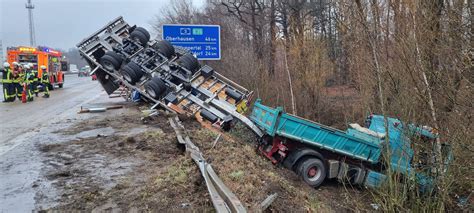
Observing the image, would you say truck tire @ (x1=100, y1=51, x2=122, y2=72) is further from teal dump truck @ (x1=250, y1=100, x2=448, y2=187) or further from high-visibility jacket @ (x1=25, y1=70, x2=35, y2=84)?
high-visibility jacket @ (x1=25, y1=70, x2=35, y2=84)

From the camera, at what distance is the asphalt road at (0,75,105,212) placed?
451 cm

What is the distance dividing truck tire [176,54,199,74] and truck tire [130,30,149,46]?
1390 mm

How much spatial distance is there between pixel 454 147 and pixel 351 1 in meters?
3.23

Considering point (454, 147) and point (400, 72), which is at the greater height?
point (400, 72)

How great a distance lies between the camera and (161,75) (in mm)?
11758

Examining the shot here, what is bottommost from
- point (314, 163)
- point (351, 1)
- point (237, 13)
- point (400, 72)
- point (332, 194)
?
point (332, 194)

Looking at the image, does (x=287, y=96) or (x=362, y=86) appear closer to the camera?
(x=362, y=86)

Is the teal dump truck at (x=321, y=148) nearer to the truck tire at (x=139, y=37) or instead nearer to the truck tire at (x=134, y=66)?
the truck tire at (x=134, y=66)

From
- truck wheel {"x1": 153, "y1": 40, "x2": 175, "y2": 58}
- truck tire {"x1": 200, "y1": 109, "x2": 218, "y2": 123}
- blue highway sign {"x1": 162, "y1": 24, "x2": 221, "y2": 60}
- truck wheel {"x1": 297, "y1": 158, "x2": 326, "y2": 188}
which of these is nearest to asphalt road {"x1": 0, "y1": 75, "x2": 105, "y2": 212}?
truck wheel {"x1": 153, "y1": 40, "x2": 175, "y2": 58}

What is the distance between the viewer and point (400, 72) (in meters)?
6.44

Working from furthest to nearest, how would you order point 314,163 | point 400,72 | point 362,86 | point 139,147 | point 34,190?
1. point 362,86
2. point 314,163
3. point 139,147
4. point 400,72
5. point 34,190

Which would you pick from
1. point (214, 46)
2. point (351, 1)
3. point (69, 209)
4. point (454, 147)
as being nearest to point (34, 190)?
point (69, 209)

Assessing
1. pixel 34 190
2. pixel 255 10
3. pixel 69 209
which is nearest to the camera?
pixel 69 209

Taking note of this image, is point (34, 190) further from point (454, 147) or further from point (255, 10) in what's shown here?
point (255, 10)
